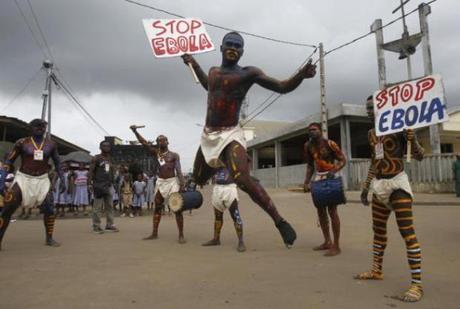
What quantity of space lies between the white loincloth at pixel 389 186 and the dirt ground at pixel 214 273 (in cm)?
84

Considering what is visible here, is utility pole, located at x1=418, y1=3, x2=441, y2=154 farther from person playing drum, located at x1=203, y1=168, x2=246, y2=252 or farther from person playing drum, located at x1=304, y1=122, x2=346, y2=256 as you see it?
person playing drum, located at x1=203, y1=168, x2=246, y2=252

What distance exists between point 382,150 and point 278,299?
180cm

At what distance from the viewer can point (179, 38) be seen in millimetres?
4496

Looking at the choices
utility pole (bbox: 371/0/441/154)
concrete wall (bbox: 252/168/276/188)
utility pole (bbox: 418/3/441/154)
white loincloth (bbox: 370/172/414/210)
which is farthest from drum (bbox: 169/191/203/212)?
concrete wall (bbox: 252/168/276/188)

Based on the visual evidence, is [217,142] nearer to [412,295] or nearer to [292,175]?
[412,295]

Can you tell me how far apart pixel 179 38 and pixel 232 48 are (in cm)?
105

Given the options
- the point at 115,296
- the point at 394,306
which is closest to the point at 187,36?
the point at 115,296

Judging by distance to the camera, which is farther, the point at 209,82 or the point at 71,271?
the point at 71,271

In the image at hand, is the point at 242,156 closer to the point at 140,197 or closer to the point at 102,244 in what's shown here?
the point at 102,244

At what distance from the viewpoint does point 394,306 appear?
2.93 metres

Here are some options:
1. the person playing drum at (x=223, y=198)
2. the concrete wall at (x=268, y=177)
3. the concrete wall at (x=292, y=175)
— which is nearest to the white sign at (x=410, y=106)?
the person playing drum at (x=223, y=198)

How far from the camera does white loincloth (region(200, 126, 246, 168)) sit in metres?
3.65

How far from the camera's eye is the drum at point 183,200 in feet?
21.8

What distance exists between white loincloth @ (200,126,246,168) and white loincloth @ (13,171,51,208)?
3.35 m
